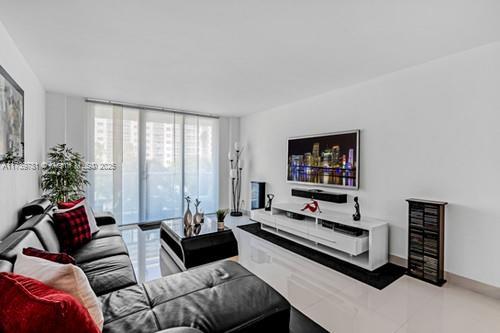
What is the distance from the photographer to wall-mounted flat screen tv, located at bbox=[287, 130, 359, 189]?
140 inches

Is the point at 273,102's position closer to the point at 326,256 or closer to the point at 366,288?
the point at 326,256

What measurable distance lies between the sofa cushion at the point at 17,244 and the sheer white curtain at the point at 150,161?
291 centimetres

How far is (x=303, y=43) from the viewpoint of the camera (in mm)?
2367

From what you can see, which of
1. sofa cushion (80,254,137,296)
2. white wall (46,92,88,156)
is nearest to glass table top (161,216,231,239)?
sofa cushion (80,254,137,296)

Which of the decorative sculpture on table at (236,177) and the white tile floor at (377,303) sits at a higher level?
the decorative sculpture on table at (236,177)

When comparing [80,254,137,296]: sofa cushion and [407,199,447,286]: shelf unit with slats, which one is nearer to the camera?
[80,254,137,296]: sofa cushion

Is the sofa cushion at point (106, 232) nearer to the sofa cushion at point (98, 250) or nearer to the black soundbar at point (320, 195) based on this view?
the sofa cushion at point (98, 250)

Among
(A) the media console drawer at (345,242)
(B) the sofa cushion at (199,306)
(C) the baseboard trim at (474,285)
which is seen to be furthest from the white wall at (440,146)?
(B) the sofa cushion at (199,306)

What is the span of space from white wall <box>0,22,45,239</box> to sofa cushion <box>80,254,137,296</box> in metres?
0.80

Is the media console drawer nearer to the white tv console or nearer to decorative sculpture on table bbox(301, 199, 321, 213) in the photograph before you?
the white tv console

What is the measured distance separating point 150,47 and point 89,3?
69cm

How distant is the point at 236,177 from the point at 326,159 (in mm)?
2610

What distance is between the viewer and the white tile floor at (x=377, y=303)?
1.95 metres

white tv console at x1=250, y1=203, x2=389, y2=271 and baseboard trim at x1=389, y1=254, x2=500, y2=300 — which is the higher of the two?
white tv console at x1=250, y1=203, x2=389, y2=271
